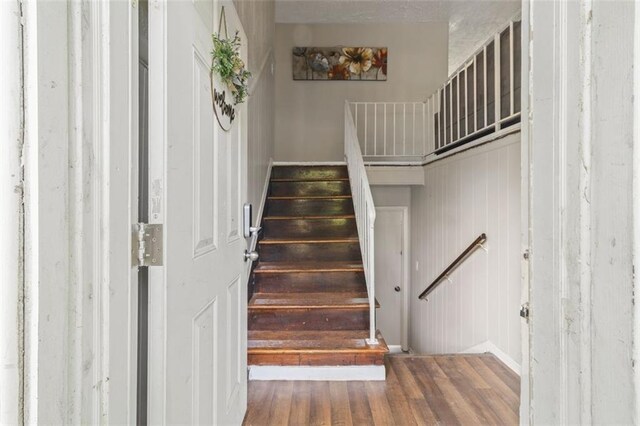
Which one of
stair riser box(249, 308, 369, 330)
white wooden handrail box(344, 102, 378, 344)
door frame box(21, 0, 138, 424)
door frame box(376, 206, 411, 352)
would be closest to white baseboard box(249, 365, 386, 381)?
white wooden handrail box(344, 102, 378, 344)

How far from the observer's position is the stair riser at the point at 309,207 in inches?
154

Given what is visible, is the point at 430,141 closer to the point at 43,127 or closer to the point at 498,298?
the point at 498,298

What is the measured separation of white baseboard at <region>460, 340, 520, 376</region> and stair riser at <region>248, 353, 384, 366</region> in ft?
3.16

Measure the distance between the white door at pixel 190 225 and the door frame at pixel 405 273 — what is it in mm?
4127

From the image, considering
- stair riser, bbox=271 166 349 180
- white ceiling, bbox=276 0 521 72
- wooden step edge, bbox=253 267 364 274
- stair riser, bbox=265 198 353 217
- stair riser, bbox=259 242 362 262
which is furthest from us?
white ceiling, bbox=276 0 521 72

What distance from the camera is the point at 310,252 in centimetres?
337

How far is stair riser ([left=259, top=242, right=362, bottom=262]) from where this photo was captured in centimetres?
333

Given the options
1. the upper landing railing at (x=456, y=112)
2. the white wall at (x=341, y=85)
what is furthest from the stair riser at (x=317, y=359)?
the white wall at (x=341, y=85)

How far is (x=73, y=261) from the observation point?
0.58 metres

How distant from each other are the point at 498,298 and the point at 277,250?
74.7 inches

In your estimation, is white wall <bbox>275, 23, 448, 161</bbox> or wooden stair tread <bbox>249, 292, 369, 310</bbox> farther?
white wall <bbox>275, 23, 448, 161</bbox>

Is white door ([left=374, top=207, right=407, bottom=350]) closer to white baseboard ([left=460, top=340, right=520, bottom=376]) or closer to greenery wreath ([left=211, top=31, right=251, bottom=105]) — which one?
white baseboard ([left=460, top=340, right=520, bottom=376])

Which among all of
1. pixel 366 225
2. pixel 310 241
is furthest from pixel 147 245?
pixel 310 241

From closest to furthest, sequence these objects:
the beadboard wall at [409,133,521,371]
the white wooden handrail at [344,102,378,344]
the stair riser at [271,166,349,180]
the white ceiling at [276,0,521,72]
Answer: the white wooden handrail at [344,102,378,344] < the beadboard wall at [409,133,521,371] < the stair riser at [271,166,349,180] < the white ceiling at [276,0,521,72]
